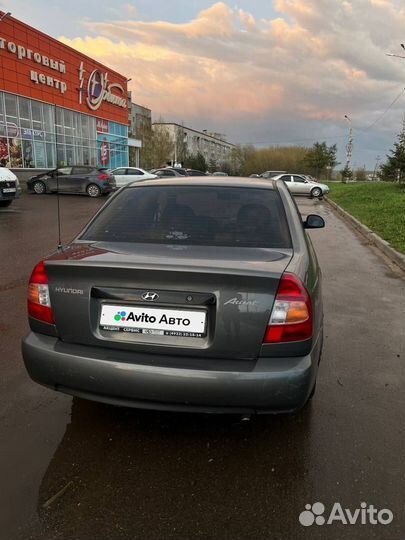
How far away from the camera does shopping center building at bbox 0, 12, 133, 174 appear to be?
85.2 ft

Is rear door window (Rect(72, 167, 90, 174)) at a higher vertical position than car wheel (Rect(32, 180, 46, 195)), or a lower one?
higher

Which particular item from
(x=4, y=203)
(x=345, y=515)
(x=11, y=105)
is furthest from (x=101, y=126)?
(x=345, y=515)

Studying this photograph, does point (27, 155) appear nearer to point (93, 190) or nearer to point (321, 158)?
point (93, 190)

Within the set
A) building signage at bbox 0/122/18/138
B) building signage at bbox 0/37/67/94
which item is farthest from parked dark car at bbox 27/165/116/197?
building signage at bbox 0/37/67/94

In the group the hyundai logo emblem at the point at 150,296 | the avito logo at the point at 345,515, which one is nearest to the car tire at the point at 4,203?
the hyundai logo emblem at the point at 150,296

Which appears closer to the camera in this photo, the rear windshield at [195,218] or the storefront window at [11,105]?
the rear windshield at [195,218]

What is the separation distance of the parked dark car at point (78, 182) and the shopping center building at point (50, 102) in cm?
135

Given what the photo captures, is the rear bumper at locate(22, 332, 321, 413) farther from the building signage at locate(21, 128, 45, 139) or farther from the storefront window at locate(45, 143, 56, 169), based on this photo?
the storefront window at locate(45, 143, 56, 169)

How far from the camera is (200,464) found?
2.55 m

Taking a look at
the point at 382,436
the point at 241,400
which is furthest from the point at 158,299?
the point at 382,436

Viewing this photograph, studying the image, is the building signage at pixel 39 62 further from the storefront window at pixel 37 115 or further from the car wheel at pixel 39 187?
the car wheel at pixel 39 187

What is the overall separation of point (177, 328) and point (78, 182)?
22921mm

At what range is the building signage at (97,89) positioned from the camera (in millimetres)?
34000

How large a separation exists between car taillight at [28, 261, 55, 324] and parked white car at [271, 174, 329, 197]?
31.1 metres
